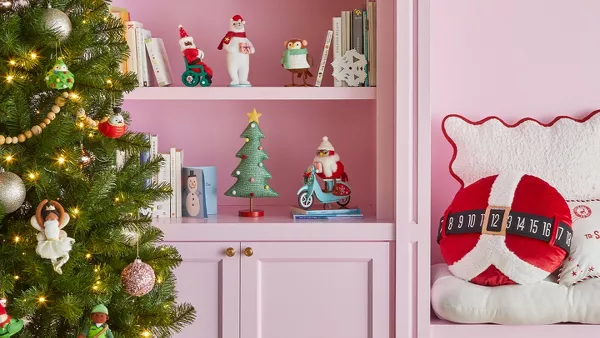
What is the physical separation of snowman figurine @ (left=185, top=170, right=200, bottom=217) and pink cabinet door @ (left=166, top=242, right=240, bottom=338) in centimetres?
21

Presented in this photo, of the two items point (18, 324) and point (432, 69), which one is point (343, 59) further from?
A: point (18, 324)

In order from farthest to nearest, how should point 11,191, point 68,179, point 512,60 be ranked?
point 512,60 < point 68,179 < point 11,191

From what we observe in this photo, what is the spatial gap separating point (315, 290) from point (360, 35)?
2.57 feet

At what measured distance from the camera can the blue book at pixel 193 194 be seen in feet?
8.08

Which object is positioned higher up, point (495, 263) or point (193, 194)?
point (193, 194)

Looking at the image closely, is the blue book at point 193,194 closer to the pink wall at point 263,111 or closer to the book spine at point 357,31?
the pink wall at point 263,111

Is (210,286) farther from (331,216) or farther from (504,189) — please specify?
(504,189)

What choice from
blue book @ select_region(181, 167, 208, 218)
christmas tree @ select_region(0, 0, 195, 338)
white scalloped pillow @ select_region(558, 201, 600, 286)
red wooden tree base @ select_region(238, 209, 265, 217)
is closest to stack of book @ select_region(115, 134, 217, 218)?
blue book @ select_region(181, 167, 208, 218)

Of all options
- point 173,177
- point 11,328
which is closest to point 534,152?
point 173,177

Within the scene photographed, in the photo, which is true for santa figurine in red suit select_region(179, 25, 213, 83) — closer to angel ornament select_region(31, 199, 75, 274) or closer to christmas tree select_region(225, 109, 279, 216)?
christmas tree select_region(225, 109, 279, 216)

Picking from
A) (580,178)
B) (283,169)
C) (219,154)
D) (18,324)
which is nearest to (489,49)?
(580,178)

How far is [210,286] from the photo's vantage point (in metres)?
2.29

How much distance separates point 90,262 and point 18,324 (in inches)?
9.4

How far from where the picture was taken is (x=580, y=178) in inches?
101
